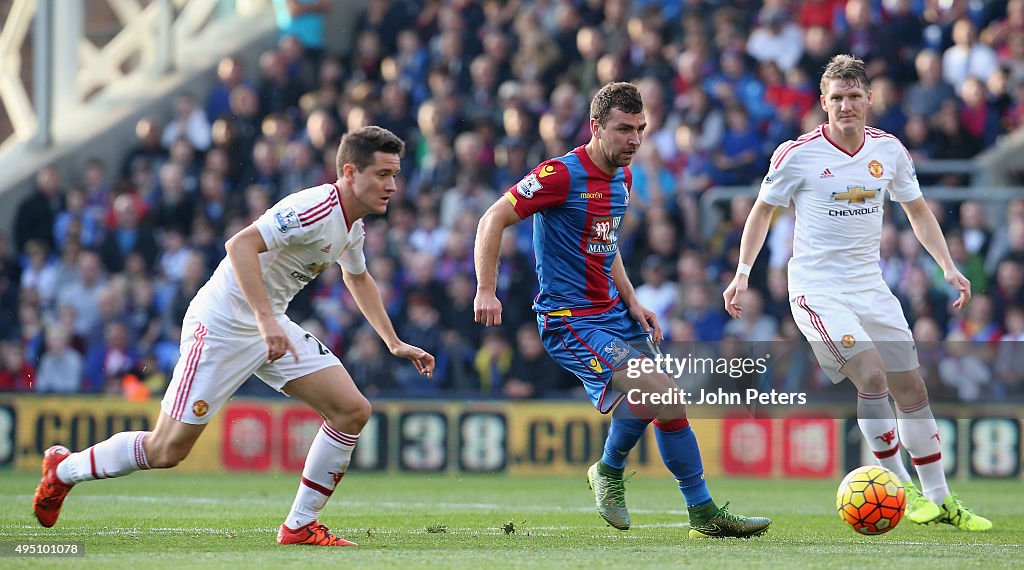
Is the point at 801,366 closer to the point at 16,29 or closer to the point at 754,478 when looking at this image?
the point at 754,478

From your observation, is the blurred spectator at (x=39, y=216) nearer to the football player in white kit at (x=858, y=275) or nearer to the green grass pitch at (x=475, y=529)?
the green grass pitch at (x=475, y=529)

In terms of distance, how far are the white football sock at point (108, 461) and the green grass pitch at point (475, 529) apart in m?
0.37

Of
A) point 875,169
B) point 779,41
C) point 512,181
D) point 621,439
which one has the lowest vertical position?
Result: point 621,439

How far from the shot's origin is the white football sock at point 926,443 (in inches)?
360

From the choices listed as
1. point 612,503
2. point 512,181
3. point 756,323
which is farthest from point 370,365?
point 612,503

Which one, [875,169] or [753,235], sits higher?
[875,169]

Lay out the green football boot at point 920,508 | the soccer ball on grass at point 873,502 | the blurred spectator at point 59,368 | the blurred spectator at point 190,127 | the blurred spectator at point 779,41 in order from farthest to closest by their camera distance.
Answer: the blurred spectator at point 190,127, the blurred spectator at point 779,41, the blurred spectator at point 59,368, the green football boot at point 920,508, the soccer ball on grass at point 873,502

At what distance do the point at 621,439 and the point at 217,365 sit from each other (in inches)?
90.7

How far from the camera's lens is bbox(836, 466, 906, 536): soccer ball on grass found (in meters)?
8.22

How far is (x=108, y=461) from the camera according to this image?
7.97 metres

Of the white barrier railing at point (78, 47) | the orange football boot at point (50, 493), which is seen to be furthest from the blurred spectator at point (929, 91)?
the white barrier railing at point (78, 47)

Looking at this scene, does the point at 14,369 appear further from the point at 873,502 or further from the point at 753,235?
the point at 873,502

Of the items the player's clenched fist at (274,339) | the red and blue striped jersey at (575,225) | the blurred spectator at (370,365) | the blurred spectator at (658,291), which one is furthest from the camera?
the blurred spectator at (370,365)

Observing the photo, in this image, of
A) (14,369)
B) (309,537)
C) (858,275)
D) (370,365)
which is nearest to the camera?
(309,537)
